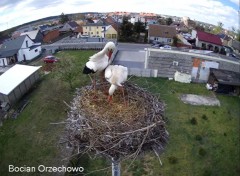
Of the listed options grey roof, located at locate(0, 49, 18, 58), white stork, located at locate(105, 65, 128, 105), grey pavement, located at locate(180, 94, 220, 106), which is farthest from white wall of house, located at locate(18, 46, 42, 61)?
white stork, located at locate(105, 65, 128, 105)

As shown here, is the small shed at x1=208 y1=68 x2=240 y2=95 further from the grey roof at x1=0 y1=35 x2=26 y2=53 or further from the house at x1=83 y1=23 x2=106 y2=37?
the house at x1=83 y1=23 x2=106 y2=37

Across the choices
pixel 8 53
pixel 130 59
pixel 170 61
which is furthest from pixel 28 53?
pixel 170 61

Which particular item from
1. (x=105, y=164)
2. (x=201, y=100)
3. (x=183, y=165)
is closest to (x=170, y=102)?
(x=201, y=100)

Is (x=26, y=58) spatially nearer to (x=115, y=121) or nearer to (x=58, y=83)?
(x=58, y=83)

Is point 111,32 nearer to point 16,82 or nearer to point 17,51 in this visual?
point 17,51

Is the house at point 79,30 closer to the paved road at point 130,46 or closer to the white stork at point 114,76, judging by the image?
the paved road at point 130,46

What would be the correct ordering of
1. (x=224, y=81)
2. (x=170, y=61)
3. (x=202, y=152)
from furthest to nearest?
(x=170, y=61), (x=224, y=81), (x=202, y=152)

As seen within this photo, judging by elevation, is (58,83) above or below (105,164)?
above
